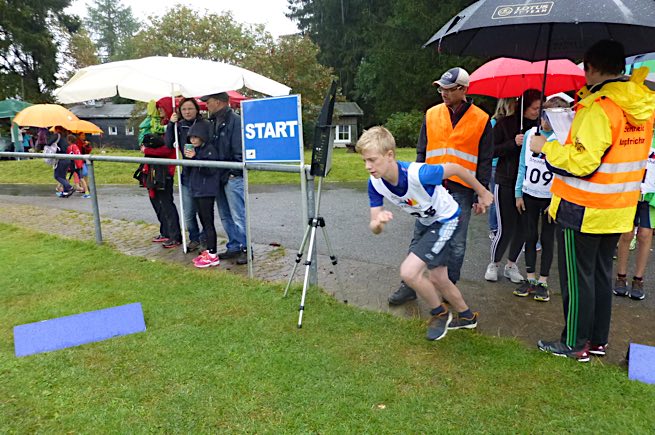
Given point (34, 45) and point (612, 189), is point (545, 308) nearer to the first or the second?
point (612, 189)

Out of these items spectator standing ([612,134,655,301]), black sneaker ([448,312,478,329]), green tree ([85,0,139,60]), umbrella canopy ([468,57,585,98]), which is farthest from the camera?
green tree ([85,0,139,60])

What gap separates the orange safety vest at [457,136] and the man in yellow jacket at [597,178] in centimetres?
69

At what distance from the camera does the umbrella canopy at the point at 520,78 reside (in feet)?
17.9

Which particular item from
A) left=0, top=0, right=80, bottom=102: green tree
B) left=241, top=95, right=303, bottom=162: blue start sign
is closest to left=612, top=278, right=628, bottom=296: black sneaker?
left=241, top=95, right=303, bottom=162: blue start sign

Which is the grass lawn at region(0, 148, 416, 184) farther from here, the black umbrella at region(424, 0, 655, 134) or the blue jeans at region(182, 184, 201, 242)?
the black umbrella at region(424, 0, 655, 134)

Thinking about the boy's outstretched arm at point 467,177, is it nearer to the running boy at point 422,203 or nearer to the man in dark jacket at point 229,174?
the running boy at point 422,203

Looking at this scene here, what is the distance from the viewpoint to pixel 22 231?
7383mm

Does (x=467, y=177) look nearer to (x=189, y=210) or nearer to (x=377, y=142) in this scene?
(x=377, y=142)

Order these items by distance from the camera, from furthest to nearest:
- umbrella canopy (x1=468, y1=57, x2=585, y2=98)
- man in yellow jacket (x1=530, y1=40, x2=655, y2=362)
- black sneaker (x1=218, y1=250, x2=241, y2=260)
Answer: black sneaker (x1=218, y1=250, x2=241, y2=260)
umbrella canopy (x1=468, y1=57, x2=585, y2=98)
man in yellow jacket (x1=530, y1=40, x2=655, y2=362)

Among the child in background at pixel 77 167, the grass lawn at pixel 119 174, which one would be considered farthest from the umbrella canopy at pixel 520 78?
the child in background at pixel 77 167

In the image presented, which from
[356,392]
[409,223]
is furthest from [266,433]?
[409,223]

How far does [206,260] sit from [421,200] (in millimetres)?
3166

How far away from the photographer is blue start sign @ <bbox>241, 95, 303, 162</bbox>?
444 cm

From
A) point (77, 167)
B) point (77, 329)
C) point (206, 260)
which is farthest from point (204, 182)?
point (77, 167)
